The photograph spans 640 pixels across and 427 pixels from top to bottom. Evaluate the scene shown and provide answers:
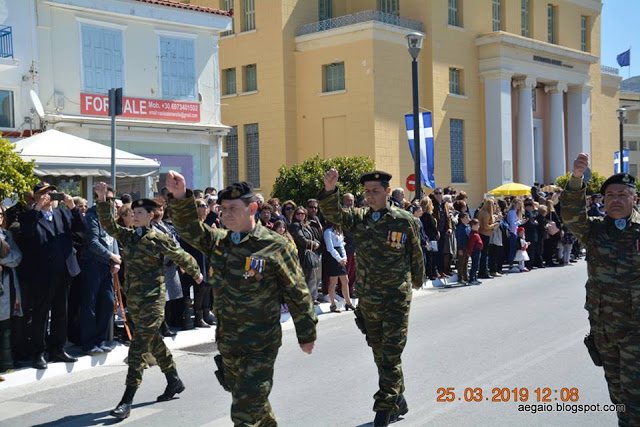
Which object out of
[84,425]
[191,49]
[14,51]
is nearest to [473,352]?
[84,425]

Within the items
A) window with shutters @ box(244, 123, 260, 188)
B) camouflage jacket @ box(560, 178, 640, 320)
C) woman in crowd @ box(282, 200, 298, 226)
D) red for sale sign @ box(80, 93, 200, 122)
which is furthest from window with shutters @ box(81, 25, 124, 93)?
camouflage jacket @ box(560, 178, 640, 320)

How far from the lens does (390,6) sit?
122ft

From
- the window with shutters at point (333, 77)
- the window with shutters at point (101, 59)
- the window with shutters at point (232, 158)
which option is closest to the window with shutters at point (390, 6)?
the window with shutters at point (333, 77)

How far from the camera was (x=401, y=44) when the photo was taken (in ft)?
115

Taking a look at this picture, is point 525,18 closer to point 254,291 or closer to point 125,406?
point 125,406

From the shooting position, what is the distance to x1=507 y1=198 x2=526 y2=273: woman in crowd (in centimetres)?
1930

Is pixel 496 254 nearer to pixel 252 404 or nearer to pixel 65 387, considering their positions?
pixel 65 387

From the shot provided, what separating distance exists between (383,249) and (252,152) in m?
31.2

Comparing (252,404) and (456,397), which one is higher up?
(252,404)

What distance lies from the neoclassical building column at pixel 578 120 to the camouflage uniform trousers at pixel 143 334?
137ft

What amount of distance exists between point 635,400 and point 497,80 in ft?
115

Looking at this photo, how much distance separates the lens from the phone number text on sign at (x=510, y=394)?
714 cm

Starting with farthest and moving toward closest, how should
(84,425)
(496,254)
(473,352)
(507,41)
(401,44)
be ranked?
1. (507,41)
2. (401,44)
3. (496,254)
4. (473,352)
5. (84,425)

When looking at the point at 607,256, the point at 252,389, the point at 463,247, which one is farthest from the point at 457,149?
the point at 252,389
